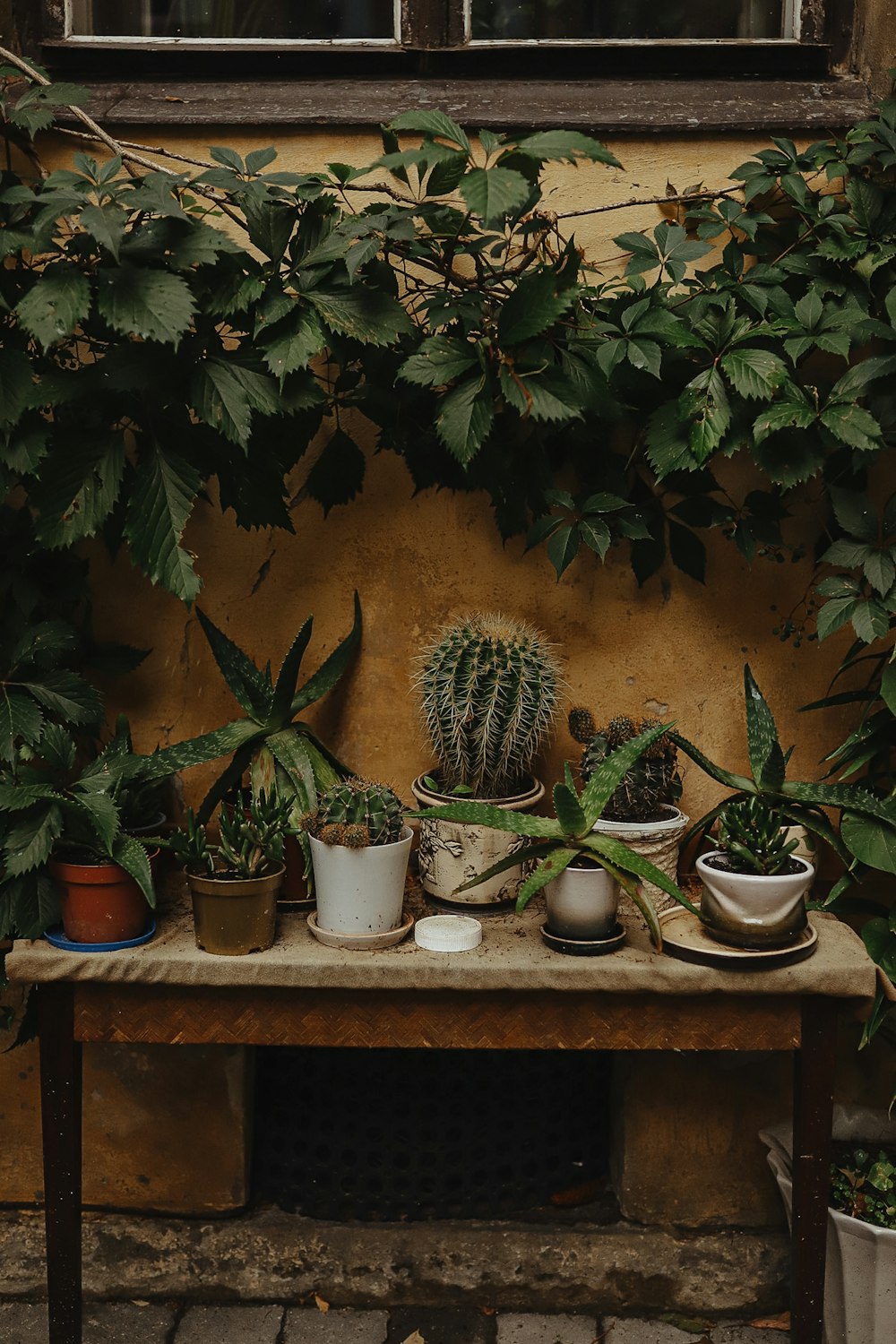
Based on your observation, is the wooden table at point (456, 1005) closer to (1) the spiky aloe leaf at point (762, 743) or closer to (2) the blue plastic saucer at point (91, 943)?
(2) the blue plastic saucer at point (91, 943)

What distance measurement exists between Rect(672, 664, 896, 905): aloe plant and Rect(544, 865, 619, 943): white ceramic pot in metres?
0.29

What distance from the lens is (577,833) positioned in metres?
2.13

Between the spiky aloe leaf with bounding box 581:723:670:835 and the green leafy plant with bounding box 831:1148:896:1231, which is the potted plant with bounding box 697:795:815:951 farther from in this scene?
the green leafy plant with bounding box 831:1148:896:1231

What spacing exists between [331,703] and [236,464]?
582 mm

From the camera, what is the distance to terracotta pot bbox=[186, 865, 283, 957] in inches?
81.4

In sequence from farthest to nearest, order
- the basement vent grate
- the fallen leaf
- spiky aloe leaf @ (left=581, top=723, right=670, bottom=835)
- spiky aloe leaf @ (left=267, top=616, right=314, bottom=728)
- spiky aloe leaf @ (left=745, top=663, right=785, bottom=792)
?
the basement vent grate < the fallen leaf < spiky aloe leaf @ (left=267, top=616, right=314, bottom=728) < spiky aloe leaf @ (left=745, top=663, right=785, bottom=792) < spiky aloe leaf @ (left=581, top=723, right=670, bottom=835)

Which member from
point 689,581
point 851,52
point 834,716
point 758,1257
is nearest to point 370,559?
point 689,581

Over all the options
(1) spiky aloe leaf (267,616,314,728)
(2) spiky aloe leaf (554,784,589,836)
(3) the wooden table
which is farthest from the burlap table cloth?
(1) spiky aloe leaf (267,616,314,728)

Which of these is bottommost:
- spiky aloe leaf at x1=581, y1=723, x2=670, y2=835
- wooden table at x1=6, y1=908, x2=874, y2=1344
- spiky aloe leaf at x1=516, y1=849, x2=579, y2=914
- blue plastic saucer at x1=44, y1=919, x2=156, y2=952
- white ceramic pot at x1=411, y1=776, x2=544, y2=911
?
wooden table at x1=6, y1=908, x2=874, y2=1344

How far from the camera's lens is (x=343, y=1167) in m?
2.67

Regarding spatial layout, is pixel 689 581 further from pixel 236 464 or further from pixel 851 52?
pixel 851 52

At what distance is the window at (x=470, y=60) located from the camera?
244 cm

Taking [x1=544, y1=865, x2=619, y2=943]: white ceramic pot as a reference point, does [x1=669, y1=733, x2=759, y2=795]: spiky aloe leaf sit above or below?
above

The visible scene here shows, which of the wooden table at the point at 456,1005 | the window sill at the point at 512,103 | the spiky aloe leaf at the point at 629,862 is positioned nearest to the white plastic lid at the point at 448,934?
the wooden table at the point at 456,1005
